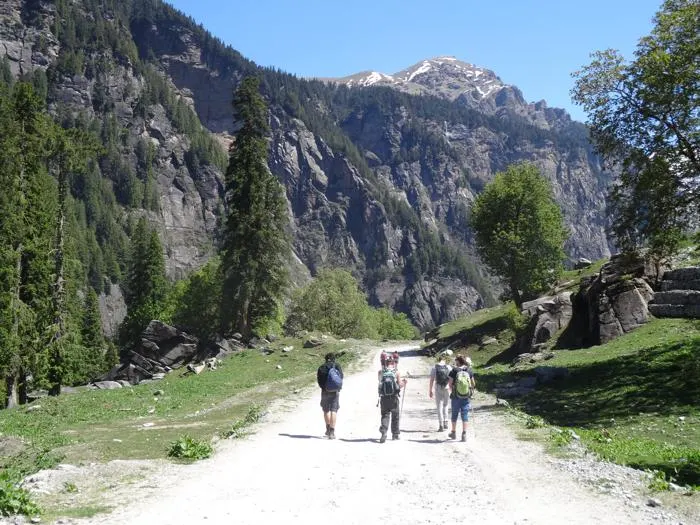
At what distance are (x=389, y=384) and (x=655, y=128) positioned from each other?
14805 mm

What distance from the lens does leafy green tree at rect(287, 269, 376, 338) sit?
73.3 m

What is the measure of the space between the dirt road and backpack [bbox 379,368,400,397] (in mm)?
1310

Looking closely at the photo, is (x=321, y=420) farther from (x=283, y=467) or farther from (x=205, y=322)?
(x=205, y=322)

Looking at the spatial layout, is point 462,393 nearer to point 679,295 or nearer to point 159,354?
point 679,295

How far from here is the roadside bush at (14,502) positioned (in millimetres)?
7926

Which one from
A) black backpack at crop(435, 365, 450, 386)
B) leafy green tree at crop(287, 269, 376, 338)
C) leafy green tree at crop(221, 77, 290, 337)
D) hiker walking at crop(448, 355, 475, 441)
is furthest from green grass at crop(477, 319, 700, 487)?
leafy green tree at crop(287, 269, 376, 338)

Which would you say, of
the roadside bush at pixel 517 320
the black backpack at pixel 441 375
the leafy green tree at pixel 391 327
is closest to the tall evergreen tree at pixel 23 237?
the black backpack at pixel 441 375

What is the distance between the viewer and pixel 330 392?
1558 cm

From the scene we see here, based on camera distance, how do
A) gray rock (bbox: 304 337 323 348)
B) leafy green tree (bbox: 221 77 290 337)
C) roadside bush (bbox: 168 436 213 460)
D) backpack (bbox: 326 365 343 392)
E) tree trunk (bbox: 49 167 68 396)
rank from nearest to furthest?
roadside bush (bbox: 168 436 213 460) → backpack (bbox: 326 365 343 392) → tree trunk (bbox: 49 167 68 396) → gray rock (bbox: 304 337 323 348) → leafy green tree (bbox: 221 77 290 337)

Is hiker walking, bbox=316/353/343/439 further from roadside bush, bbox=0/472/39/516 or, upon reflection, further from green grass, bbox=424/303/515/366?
green grass, bbox=424/303/515/366

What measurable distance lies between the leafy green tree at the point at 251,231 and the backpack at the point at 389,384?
3183 cm

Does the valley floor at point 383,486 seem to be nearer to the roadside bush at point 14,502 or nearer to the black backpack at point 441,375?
the roadside bush at point 14,502

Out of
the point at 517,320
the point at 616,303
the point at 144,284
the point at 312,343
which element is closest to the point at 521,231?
the point at 517,320

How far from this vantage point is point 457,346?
47.3 meters
